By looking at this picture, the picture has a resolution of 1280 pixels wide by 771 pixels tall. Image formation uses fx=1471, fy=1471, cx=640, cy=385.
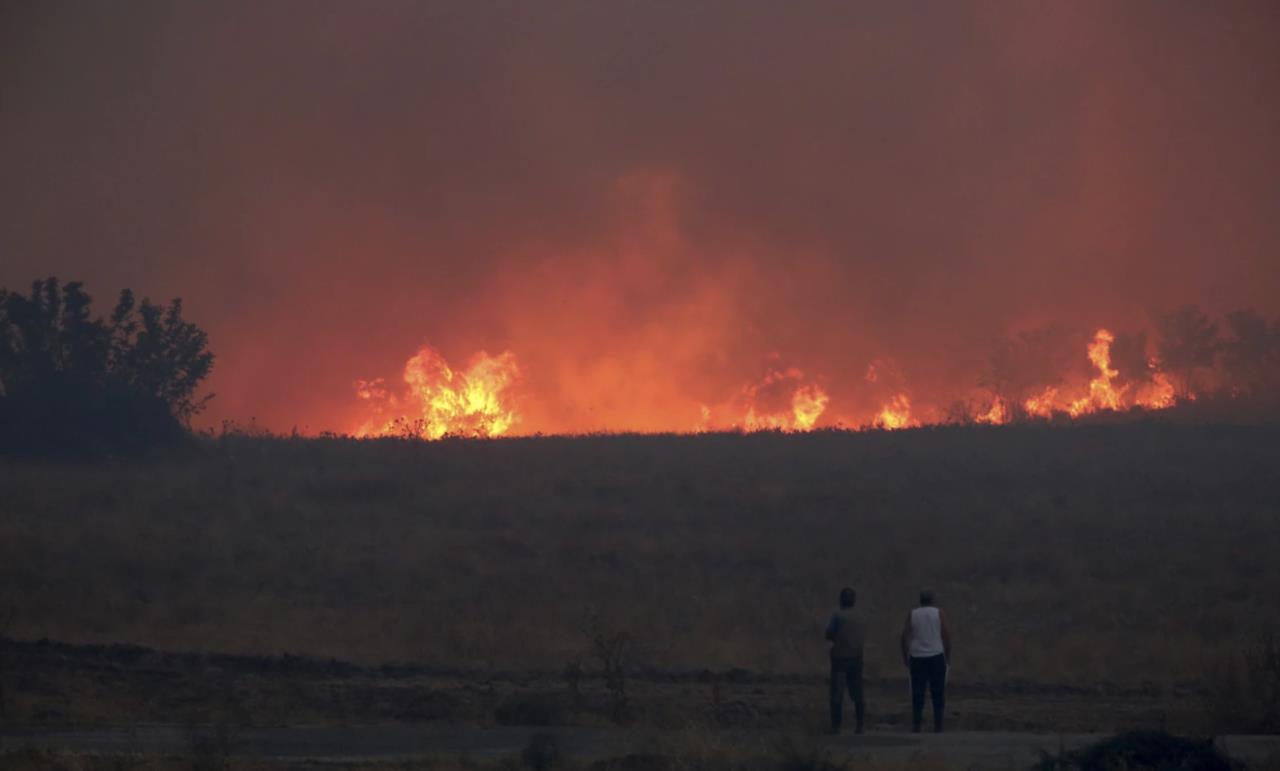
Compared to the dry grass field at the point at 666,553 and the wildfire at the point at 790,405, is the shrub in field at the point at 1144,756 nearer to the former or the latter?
the dry grass field at the point at 666,553

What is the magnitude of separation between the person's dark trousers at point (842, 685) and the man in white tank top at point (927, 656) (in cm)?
65

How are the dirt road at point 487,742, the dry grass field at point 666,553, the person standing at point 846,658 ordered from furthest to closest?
the dry grass field at point 666,553, the person standing at point 846,658, the dirt road at point 487,742

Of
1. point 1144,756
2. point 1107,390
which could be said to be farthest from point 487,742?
point 1107,390

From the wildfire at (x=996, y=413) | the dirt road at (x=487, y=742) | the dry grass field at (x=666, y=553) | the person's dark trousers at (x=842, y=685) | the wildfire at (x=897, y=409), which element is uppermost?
the wildfire at (x=897, y=409)

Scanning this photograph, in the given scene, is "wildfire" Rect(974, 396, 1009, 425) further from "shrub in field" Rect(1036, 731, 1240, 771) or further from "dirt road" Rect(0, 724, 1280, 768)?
"shrub in field" Rect(1036, 731, 1240, 771)

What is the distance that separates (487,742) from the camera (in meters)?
17.2

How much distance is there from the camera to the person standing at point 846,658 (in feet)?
57.7

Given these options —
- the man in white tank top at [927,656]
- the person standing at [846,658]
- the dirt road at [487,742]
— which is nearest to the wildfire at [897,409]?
the man in white tank top at [927,656]

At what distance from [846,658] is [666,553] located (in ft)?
46.0

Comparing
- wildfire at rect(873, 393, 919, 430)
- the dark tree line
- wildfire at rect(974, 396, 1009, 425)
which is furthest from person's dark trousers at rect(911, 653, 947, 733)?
wildfire at rect(873, 393, 919, 430)

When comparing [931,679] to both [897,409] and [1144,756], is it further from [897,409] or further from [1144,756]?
[897,409]

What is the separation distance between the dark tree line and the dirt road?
27933mm

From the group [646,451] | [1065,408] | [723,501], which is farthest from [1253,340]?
[723,501]

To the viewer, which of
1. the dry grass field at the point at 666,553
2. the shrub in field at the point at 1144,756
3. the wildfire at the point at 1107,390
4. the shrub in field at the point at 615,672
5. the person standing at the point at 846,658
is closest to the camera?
the shrub in field at the point at 1144,756
